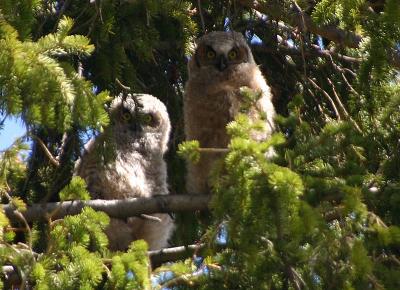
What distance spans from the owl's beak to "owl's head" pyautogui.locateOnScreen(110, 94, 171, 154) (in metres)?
0.57

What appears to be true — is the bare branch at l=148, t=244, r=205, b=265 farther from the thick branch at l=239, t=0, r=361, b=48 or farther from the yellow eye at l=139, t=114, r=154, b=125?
the yellow eye at l=139, t=114, r=154, b=125

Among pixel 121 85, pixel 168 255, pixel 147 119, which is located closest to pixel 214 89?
pixel 147 119

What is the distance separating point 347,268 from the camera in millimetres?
3125

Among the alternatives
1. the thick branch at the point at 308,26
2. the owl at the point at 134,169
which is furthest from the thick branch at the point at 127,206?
the owl at the point at 134,169

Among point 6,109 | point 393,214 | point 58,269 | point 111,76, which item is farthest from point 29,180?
point 393,214

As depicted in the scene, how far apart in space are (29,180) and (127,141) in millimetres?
1074

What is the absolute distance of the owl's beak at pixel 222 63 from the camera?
5.38 m

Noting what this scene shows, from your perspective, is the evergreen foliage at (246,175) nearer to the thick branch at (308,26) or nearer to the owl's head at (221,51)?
the thick branch at (308,26)

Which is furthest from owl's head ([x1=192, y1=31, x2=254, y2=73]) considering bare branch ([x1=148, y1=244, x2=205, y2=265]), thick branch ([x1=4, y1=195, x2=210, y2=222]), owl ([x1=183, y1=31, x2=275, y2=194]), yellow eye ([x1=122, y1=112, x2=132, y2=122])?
bare branch ([x1=148, y1=244, x2=205, y2=265])

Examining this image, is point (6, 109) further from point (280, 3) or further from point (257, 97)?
point (280, 3)

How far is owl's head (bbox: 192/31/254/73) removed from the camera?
529cm

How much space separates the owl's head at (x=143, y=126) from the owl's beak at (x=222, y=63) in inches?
22.4

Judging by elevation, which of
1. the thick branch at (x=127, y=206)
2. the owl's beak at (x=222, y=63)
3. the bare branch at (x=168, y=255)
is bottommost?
the bare branch at (x=168, y=255)

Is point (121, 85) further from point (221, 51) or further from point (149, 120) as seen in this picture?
point (149, 120)
